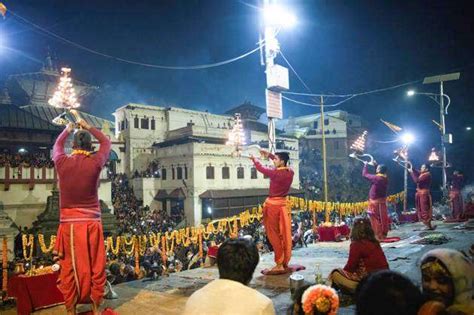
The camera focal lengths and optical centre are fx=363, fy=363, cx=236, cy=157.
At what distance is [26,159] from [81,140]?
1992cm

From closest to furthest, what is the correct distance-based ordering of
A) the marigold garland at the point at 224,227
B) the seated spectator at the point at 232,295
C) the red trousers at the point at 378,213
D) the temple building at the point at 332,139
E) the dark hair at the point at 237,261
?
the seated spectator at the point at 232,295 → the dark hair at the point at 237,261 → the red trousers at the point at 378,213 → the marigold garland at the point at 224,227 → the temple building at the point at 332,139

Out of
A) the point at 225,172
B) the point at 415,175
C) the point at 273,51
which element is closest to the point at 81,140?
the point at 273,51

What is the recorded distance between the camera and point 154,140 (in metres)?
40.4

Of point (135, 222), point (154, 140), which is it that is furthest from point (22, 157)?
point (154, 140)

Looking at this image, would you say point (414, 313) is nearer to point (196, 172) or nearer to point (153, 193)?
point (196, 172)

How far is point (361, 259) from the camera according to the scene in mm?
5762

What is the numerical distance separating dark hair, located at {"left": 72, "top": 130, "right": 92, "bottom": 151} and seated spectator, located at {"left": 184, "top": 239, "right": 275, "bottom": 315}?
2.99 metres

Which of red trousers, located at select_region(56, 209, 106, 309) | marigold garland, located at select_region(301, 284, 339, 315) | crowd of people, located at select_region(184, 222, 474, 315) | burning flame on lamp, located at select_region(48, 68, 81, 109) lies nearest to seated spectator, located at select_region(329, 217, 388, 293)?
crowd of people, located at select_region(184, 222, 474, 315)

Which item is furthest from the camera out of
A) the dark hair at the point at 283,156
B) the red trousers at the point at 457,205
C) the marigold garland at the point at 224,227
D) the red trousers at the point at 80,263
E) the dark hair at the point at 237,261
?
the red trousers at the point at 457,205

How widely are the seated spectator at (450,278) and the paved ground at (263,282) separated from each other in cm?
214

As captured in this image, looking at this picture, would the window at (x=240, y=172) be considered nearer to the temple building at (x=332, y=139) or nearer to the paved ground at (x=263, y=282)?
the temple building at (x=332, y=139)

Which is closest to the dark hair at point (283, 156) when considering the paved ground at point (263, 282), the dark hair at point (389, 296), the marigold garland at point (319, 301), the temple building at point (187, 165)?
the paved ground at point (263, 282)

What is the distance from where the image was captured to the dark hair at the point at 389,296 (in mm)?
2516

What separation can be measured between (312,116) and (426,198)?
4517cm
